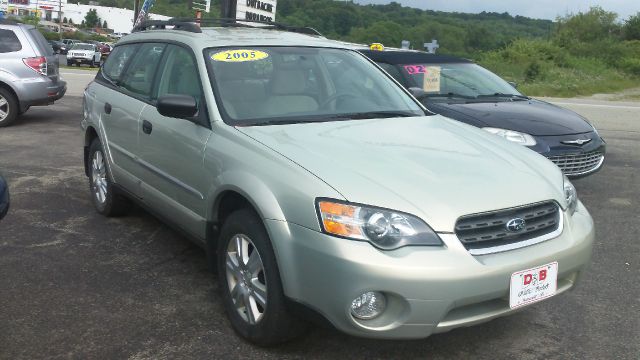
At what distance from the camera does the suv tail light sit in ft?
32.0

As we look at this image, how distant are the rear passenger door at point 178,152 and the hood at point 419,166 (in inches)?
14.8

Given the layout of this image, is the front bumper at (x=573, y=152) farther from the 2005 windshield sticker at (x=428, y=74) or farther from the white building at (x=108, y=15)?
the white building at (x=108, y=15)

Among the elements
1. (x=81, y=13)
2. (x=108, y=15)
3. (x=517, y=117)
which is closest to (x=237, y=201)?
(x=517, y=117)

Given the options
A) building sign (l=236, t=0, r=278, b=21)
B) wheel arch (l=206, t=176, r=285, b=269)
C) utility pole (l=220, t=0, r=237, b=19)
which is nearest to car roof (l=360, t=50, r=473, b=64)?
wheel arch (l=206, t=176, r=285, b=269)

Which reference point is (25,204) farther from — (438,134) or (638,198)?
(638,198)

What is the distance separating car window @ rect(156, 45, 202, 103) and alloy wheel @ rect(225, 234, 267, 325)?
100 cm

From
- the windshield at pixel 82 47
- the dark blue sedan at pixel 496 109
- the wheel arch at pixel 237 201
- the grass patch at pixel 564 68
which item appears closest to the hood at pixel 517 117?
the dark blue sedan at pixel 496 109

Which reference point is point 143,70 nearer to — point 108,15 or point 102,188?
point 102,188

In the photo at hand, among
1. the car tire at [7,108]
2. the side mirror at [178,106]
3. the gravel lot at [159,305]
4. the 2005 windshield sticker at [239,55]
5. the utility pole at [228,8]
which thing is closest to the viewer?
the gravel lot at [159,305]

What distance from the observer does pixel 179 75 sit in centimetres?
400

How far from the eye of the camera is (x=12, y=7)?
11169 cm

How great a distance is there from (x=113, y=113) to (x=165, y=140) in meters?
1.07

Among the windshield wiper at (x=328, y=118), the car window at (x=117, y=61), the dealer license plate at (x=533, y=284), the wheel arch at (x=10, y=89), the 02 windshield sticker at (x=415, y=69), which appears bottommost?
the wheel arch at (x=10, y=89)

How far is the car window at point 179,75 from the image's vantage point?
3.76m
